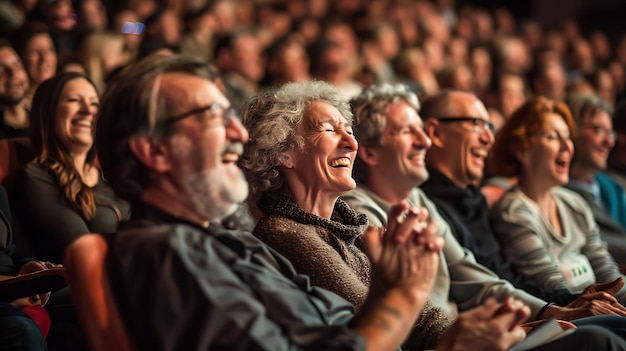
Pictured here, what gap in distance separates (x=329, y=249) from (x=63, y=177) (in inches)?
43.7

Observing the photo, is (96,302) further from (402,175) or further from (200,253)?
(402,175)

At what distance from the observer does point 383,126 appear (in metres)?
3.21

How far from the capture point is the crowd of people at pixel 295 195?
1723 mm

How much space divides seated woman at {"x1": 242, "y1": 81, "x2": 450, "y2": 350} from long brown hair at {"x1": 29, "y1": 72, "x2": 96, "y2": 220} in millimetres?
730

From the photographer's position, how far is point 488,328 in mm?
1806

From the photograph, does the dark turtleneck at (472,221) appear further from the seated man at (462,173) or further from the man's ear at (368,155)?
the man's ear at (368,155)

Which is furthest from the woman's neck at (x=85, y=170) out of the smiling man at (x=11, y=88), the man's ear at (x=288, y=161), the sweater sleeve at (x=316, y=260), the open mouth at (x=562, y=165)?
the open mouth at (x=562, y=165)

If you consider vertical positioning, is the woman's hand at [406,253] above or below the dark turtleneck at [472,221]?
above

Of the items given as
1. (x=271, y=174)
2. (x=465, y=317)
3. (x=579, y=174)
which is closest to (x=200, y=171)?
(x=465, y=317)

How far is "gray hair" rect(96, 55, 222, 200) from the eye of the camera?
1.73 meters

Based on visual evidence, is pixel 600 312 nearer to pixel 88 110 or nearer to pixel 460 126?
pixel 460 126

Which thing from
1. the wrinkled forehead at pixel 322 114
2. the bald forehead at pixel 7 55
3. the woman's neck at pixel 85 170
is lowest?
the woman's neck at pixel 85 170

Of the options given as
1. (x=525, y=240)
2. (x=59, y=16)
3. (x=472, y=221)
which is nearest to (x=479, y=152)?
(x=472, y=221)

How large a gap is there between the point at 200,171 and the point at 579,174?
3.20 m
